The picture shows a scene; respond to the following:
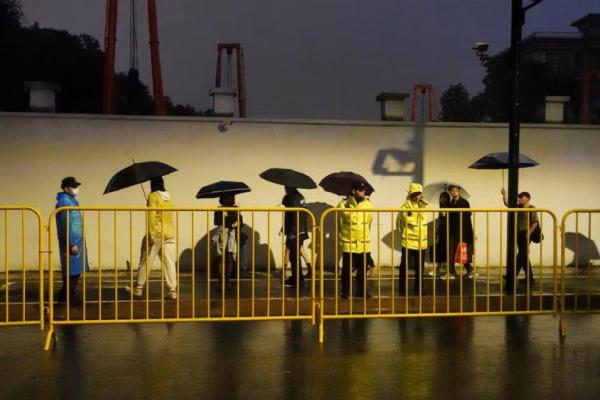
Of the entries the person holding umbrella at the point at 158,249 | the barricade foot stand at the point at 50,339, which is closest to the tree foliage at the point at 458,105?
the person holding umbrella at the point at 158,249

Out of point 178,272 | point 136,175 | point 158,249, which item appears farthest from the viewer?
point 136,175

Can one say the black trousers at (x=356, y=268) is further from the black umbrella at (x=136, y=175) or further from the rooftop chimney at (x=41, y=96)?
the rooftop chimney at (x=41, y=96)

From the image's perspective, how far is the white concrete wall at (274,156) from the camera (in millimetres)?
13070

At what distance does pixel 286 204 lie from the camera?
11625 millimetres

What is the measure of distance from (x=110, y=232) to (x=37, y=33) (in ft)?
88.2

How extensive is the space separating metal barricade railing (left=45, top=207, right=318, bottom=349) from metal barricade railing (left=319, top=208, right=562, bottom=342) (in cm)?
53

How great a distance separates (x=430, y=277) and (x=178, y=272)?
527 cm

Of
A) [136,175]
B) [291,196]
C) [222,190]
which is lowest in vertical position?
[291,196]

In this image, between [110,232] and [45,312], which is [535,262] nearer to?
[110,232]

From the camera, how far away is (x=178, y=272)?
8.24 metres

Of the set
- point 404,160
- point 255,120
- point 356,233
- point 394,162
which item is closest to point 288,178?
point 356,233

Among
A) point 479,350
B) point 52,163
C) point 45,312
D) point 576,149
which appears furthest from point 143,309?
point 576,149

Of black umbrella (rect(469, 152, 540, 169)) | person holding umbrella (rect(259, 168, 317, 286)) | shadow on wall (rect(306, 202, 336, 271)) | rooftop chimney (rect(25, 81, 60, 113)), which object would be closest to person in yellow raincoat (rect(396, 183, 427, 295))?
person holding umbrella (rect(259, 168, 317, 286))

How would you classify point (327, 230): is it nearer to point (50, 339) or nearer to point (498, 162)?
point (498, 162)
